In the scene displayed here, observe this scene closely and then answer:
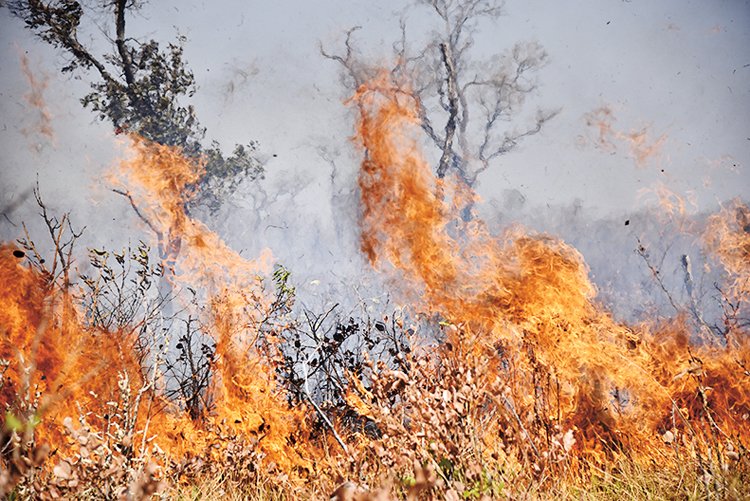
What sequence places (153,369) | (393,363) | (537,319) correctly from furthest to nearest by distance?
(393,363)
(153,369)
(537,319)

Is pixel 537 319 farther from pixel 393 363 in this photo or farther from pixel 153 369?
pixel 153 369

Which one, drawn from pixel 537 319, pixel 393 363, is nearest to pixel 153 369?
pixel 393 363

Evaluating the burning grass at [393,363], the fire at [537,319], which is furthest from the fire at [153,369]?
the fire at [537,319]

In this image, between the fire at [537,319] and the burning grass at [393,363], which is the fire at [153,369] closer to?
the burning grass at [393,363]

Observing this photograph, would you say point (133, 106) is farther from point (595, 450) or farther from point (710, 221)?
point (710, 221)

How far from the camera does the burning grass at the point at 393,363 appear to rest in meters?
3.61

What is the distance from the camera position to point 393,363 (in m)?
6.35

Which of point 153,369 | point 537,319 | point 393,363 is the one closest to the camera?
point 537,319

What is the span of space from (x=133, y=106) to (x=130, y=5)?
7.15ft

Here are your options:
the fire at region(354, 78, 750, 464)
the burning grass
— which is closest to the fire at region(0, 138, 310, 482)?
the burning grass

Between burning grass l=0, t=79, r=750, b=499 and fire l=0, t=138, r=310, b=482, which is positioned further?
fire l=0, t=138, r=310, b=482

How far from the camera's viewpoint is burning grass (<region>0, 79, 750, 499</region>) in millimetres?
3607

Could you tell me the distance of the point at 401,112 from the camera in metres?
8.65

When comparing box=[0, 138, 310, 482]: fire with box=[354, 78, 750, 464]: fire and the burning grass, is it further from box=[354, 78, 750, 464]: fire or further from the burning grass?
box=[354, 78, 750, 464]: fire
